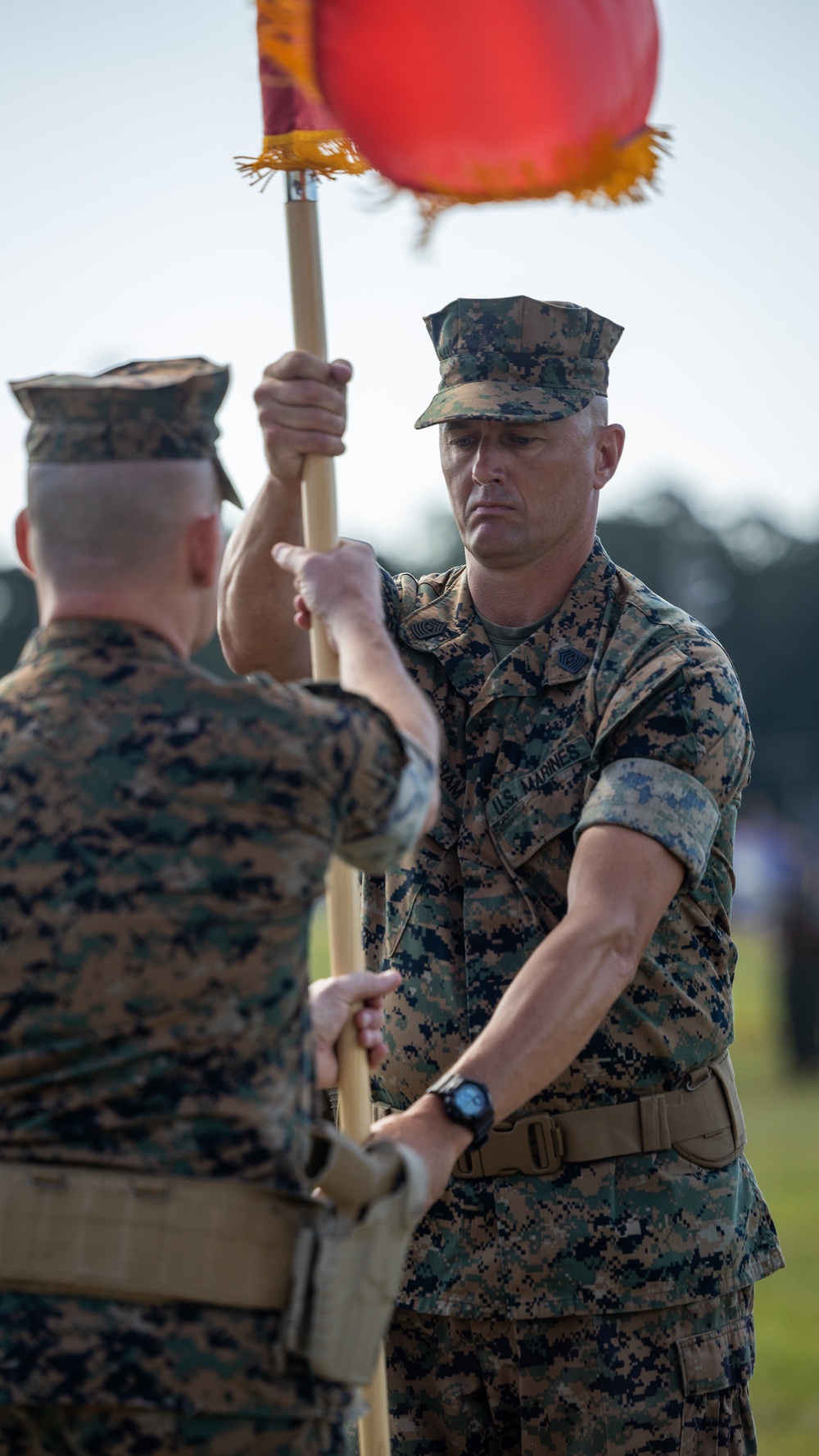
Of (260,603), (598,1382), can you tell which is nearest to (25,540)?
(260,603)

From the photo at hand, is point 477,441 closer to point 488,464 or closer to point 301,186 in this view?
point 488,464

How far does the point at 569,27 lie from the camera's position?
2555 mm

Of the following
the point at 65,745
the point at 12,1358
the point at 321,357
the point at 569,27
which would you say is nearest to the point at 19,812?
the point at 65,745

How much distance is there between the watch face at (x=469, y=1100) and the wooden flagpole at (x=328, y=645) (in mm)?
173

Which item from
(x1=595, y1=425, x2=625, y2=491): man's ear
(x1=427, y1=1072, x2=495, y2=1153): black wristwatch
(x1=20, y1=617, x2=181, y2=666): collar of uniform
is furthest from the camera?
A: (x1=595, y1=425, x2=625, y2=491): man's ear

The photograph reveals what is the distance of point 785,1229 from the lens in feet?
35.1

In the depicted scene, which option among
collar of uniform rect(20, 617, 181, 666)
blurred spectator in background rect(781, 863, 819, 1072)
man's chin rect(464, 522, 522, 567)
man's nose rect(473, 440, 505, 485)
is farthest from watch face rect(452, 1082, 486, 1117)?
blurred spectator in background rect(781, 863, 819, 1072)

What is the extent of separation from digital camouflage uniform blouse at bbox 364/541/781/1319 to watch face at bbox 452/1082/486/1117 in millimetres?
574

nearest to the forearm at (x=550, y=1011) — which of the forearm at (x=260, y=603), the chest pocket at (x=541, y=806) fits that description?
the chest pocket at (x=541, y=806)

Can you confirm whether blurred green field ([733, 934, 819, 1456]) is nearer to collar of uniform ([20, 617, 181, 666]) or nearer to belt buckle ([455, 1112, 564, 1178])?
belt buckle ([455, 1112, 564, 1178])

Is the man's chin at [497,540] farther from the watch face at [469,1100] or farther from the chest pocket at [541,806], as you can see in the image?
the watch face at [469,1100]

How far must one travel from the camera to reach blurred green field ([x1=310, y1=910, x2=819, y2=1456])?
22.9 feet

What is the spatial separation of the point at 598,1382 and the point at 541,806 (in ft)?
4.06

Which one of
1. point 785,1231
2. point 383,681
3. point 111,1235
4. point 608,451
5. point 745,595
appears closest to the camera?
point 111,1235
